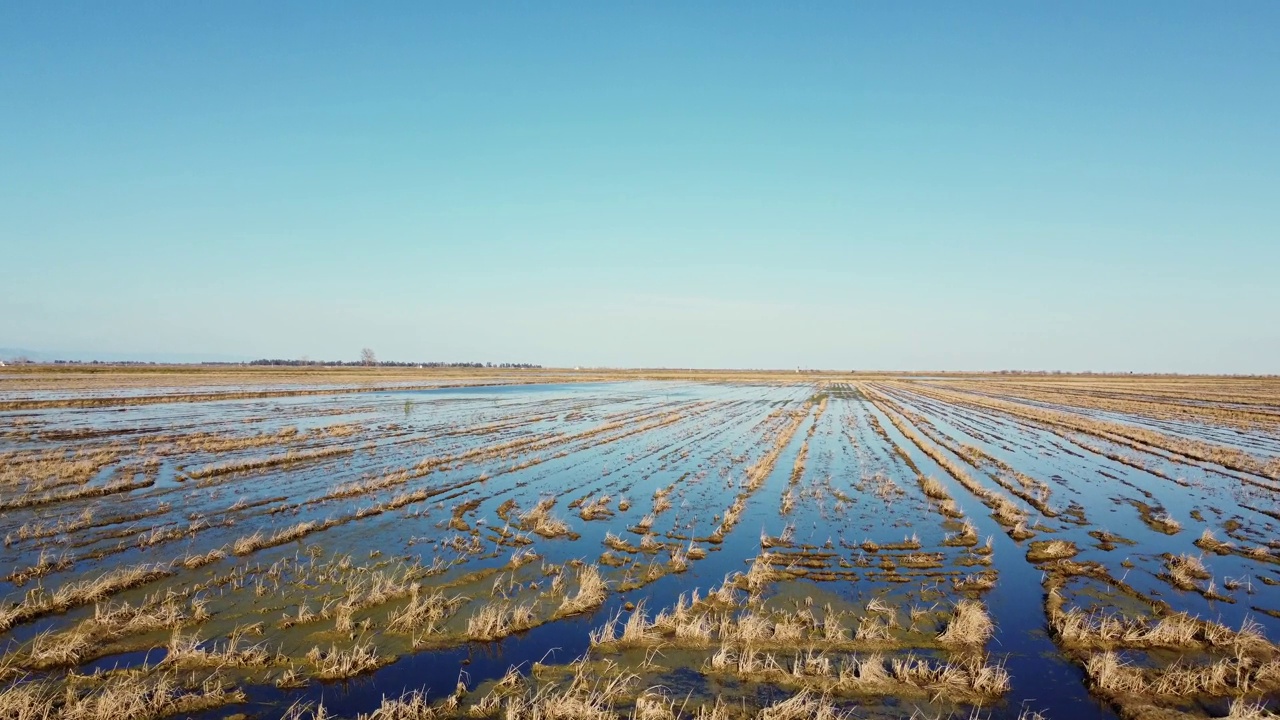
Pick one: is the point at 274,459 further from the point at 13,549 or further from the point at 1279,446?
the point at 1279,446

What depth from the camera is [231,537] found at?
14289mm

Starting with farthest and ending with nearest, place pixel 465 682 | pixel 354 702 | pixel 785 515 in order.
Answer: pixel 785 515 → pixel 465 682 → pixel 354 702

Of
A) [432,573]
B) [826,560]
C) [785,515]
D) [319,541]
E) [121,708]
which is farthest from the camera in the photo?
[785,515]

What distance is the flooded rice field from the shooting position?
7891 mm

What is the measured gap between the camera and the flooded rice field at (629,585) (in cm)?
789

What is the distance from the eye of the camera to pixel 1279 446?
105 feet

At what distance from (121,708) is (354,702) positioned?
8.33 feet

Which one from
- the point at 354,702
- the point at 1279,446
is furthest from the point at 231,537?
the point at 1279,446

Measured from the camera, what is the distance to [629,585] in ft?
38.5

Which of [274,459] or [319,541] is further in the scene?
[274,459]

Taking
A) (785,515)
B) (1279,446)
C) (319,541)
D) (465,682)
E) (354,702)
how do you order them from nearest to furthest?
(354,702) → (465,682) → (319,541) → (785,515) → (1279,446)

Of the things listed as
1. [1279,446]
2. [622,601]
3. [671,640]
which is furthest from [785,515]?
[1279,446]

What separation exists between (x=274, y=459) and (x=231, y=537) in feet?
37.1

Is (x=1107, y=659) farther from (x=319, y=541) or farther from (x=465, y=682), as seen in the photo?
(x=319, y=541)
